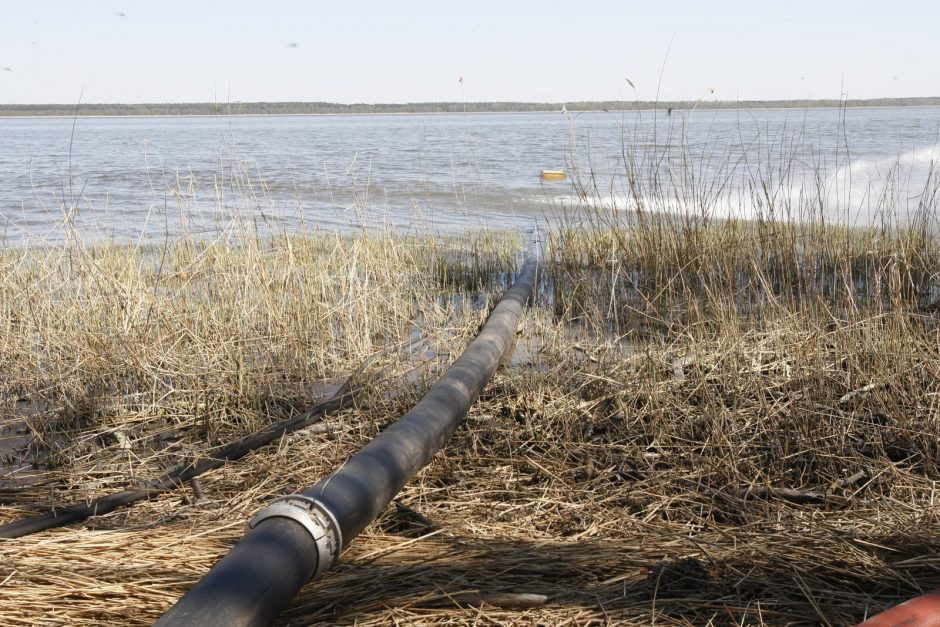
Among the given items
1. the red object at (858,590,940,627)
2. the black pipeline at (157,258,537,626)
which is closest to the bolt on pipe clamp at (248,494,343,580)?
the black pipeline at (157,258,537,626)

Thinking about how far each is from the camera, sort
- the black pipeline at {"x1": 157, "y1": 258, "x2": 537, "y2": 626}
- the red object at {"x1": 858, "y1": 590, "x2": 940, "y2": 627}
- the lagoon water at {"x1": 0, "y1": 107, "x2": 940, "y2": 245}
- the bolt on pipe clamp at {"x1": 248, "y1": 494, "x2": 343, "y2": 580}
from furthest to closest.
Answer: the lagoon water at {"x1": 0, "y1": 107, "x2": 940, "y2": 245}
the bolt on pipe clamp at {"x1": 248, "y1": 494, "x2": 343, "y2": 580}
the black pipeline at {"x1": 157, "y1": 258, "x2": 537, "y2": 626}
the red object at {"x1": 858, "y1": 590, "x2": 940, "y2": 627}

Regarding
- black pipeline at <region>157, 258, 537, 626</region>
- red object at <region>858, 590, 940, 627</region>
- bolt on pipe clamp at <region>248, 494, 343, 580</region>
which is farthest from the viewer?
bolt on pipe clamp at <region>248, 494, 343, 580</region>

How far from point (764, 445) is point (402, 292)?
322 centimetres

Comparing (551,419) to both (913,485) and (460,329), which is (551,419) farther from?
(460,329)

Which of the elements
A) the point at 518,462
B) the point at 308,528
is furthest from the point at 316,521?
the point at 518,462

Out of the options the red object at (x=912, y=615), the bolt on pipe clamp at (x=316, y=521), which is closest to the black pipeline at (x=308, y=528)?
the bolt on pipe clamp at (x=316, y=521)

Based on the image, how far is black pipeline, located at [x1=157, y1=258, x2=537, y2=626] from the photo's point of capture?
1705 mm

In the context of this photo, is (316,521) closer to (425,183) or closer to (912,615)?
(912,615)

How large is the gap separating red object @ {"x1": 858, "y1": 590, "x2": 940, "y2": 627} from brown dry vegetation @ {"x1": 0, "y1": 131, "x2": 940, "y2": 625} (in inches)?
16.9

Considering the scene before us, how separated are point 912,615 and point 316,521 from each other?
4.35 feet

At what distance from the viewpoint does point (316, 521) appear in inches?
80.2

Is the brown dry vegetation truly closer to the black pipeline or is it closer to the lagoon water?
the black pipeline

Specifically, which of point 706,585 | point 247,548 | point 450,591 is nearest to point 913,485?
point 706,585

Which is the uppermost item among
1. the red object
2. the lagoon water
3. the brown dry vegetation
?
the lagoon water
